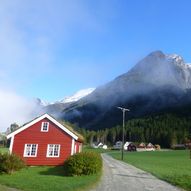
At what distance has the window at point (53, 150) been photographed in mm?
39281

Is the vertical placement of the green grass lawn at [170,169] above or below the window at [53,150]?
below

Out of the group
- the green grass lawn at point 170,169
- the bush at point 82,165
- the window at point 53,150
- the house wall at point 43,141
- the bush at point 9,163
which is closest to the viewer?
the green grass lawn at point 170,169

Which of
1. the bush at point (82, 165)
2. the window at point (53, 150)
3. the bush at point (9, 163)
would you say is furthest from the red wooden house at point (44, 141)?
the bush at point (82, 165)

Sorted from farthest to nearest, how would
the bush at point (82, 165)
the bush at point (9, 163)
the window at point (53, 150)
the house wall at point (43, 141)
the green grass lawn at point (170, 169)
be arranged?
1. the window at point (53, 150)
2. the house wall at point (43, 141)
3. the bush at point (9, 163)
4. the bush at point (82, 165)
5. the green grass lawn at point (170, 169)

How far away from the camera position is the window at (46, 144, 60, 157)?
39.3m

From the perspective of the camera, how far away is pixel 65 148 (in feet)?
129

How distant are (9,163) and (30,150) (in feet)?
32.5

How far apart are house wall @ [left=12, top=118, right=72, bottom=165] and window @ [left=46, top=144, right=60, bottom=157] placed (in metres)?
0.38

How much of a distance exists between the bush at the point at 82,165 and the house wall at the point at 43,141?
11.3m

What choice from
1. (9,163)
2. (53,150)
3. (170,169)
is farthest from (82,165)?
(170,169)

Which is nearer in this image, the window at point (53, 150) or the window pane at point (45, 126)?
the window at point (53, 150)

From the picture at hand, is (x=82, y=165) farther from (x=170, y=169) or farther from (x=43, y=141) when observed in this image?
(x=170, y=169)

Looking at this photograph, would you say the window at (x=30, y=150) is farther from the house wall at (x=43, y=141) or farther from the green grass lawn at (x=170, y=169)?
the green grass lawn at (x=170, y=169)

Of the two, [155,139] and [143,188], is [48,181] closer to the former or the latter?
[143,188]
